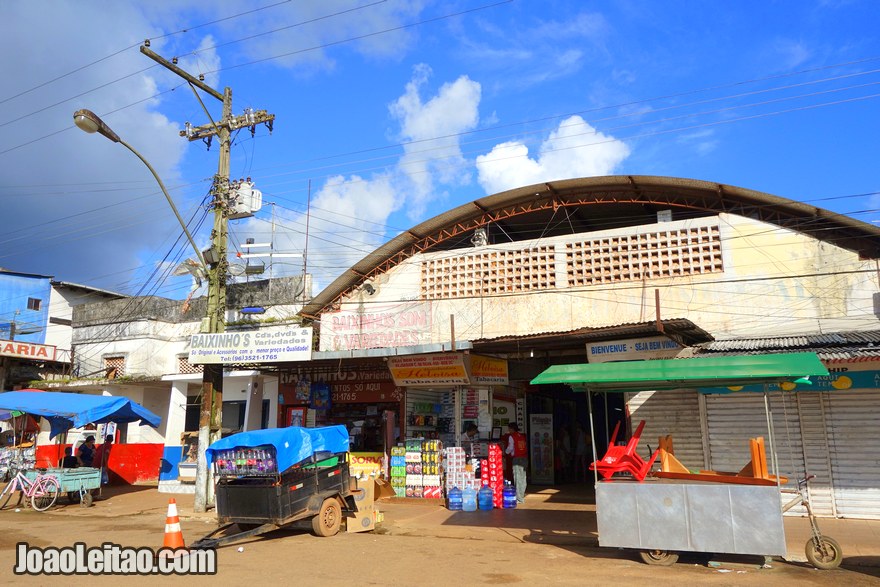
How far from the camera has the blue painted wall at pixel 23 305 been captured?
32219 mm

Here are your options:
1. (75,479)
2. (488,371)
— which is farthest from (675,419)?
(75,479)

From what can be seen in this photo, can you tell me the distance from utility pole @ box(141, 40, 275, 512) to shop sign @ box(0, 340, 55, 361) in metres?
16.8

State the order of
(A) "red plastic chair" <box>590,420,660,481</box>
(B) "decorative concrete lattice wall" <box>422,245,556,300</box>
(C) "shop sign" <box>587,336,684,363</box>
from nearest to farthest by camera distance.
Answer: (A) "red plastic chair" <box>590,420,660,481</box> < (C) "shop sign" <box>587,336,684,363</box> < (B) "decorative concrete lattice wall" <box>422,245,556,300</box>

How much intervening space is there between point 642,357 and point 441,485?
6.03 metres

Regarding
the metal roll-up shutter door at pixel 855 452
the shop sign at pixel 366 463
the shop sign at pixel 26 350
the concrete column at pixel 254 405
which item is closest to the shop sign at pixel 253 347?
the shop sign at pixel 366 463

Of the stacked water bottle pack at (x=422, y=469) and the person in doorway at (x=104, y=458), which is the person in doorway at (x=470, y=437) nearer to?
the stacked water bottle pack at (x=422, y=469)

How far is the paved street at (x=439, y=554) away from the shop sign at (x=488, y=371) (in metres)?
3.60

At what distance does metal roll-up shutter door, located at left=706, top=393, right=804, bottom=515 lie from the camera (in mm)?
12492

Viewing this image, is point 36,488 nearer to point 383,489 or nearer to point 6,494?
point 6,494

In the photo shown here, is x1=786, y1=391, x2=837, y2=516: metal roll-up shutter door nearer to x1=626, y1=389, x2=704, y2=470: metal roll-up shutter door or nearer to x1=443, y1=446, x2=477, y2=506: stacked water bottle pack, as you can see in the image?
x1=626, y1=389, x2=704, y2=470: metal roll-up shutter door

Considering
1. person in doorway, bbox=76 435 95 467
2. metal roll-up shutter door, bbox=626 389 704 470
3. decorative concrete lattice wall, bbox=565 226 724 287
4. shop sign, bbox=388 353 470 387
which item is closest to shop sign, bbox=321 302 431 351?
shop sign, bbox=388 353 470 387

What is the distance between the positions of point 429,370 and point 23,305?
26551 mm

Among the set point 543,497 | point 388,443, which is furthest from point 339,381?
point 543,497

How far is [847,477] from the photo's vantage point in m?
12.0
